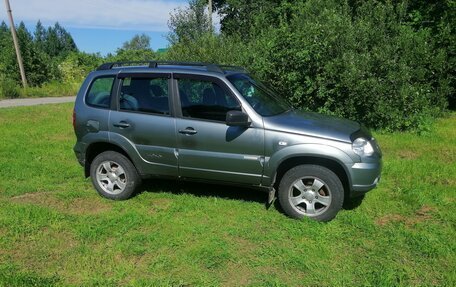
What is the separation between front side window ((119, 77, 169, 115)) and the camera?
17.1 feet

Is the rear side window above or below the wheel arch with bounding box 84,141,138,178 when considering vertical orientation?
above

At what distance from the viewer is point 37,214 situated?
5000 mm

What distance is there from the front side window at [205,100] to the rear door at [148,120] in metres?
0.20

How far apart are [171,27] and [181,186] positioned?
12.0 m

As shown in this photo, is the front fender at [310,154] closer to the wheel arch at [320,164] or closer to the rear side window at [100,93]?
the wheel arch at [320,164]

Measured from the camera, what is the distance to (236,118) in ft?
15.1

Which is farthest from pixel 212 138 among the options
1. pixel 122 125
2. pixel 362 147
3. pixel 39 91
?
pixel 39 91

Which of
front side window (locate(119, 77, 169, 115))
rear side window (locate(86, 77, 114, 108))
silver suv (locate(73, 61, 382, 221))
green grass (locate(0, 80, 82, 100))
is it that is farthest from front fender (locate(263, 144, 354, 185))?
green grass (locate(0, 80, 82, 100))

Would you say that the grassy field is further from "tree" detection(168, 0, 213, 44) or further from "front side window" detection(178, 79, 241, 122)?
"tree" detection(168, 0, 213, 44)

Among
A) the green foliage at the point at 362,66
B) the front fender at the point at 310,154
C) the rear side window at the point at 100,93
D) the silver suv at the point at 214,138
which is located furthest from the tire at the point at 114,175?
the green foliage at the point at 362,66

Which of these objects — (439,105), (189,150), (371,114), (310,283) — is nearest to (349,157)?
(310,283)

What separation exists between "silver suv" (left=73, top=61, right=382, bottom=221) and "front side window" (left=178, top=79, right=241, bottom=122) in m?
0.01

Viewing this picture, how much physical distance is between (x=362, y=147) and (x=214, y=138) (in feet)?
5.54

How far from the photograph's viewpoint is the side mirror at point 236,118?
15.1ft
